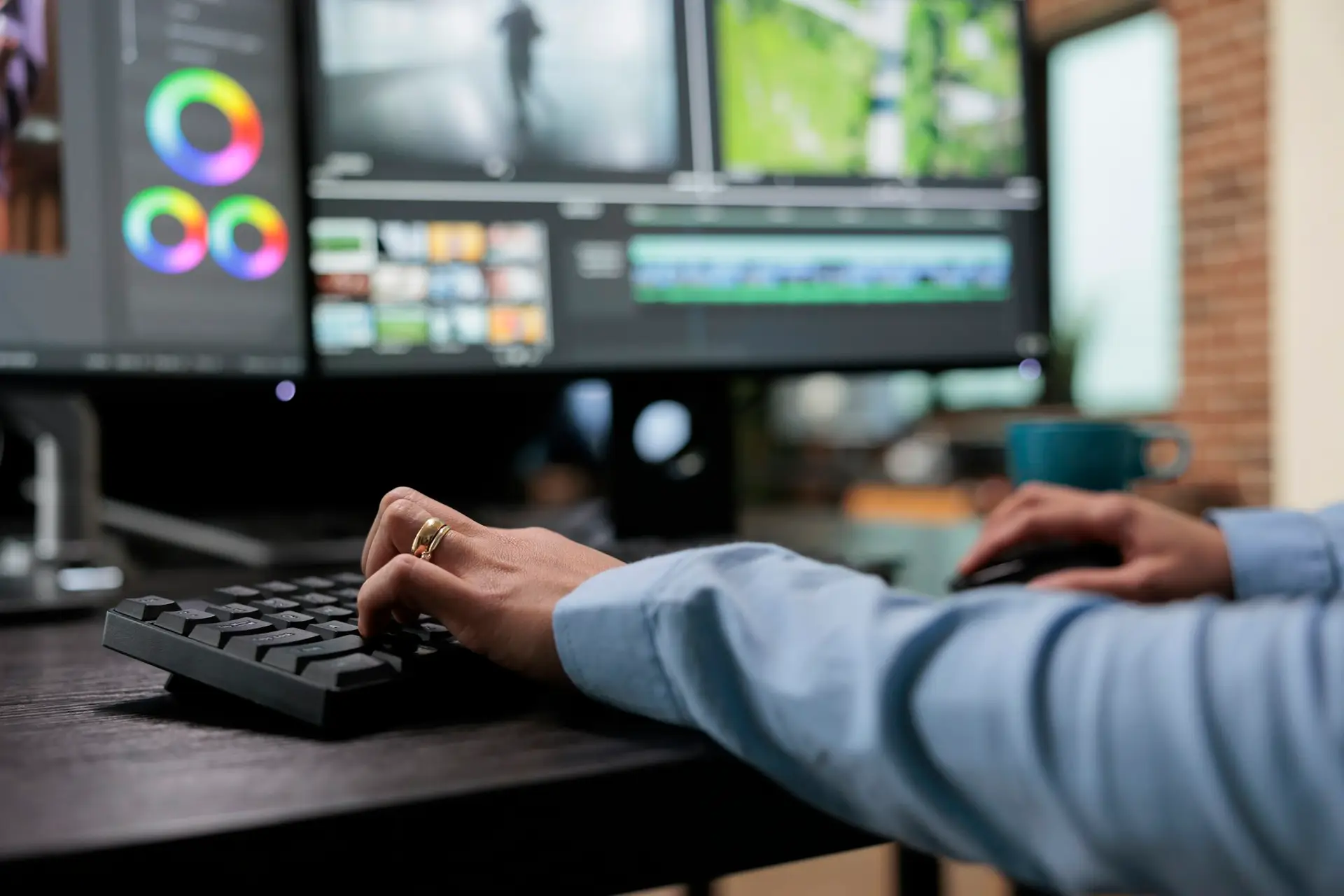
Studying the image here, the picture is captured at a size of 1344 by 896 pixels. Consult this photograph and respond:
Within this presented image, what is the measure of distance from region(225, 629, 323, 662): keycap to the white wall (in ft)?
11.3

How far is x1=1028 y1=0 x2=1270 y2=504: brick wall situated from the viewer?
11.3 feet

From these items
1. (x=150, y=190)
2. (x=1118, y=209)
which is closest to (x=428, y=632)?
(x=150, y=190)

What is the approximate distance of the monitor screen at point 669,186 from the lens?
896mm

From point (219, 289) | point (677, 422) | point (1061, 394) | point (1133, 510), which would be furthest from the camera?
point (1061, 394)

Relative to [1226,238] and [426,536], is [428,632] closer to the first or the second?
[426,536]

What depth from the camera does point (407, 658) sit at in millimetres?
435

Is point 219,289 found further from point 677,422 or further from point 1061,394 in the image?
point 1061,394

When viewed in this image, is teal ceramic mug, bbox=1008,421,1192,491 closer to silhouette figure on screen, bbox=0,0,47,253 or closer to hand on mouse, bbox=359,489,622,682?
hand on mouse, bbox=359,489,622,682

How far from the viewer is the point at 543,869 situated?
343mm

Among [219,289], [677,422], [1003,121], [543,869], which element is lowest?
[543,869]

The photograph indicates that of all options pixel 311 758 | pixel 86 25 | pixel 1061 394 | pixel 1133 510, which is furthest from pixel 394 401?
pixel 1061 394

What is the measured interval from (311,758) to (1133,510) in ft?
1.93

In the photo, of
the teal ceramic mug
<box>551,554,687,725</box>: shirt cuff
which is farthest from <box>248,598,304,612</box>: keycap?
the teal ceramic mug

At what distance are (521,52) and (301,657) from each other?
0.68 meters
